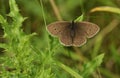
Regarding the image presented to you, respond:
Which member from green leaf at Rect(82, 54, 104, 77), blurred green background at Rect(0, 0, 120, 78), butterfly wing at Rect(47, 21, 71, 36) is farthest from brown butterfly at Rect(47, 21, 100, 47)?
blurred green background at Rect(0, 0, 120, 78)

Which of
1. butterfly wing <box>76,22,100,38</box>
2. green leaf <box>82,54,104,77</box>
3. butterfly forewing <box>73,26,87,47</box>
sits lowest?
green leaf <box>82,54,104,77</box>

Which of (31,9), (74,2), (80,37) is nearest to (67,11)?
(74,2)

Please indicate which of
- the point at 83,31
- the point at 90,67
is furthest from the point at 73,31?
the point at 90,67

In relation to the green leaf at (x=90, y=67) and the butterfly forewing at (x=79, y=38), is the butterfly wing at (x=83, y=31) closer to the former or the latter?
the butterfly forewing at (x=79, y=38)

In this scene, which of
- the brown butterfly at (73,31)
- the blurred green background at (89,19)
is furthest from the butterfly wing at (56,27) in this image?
the blurred green background at (89,19)

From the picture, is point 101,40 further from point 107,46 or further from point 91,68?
point 91,68

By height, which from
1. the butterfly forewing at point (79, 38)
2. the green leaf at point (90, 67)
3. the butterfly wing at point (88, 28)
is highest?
the butterfly wing at point (88, 28)

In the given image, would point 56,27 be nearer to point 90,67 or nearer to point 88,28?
point 88,28

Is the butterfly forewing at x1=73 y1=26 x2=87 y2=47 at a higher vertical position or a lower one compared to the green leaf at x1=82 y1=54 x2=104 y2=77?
higher

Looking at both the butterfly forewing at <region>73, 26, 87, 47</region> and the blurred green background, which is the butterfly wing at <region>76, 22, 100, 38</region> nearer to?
the butterfly forewing at <region>73, 26, 87, 47</region>
